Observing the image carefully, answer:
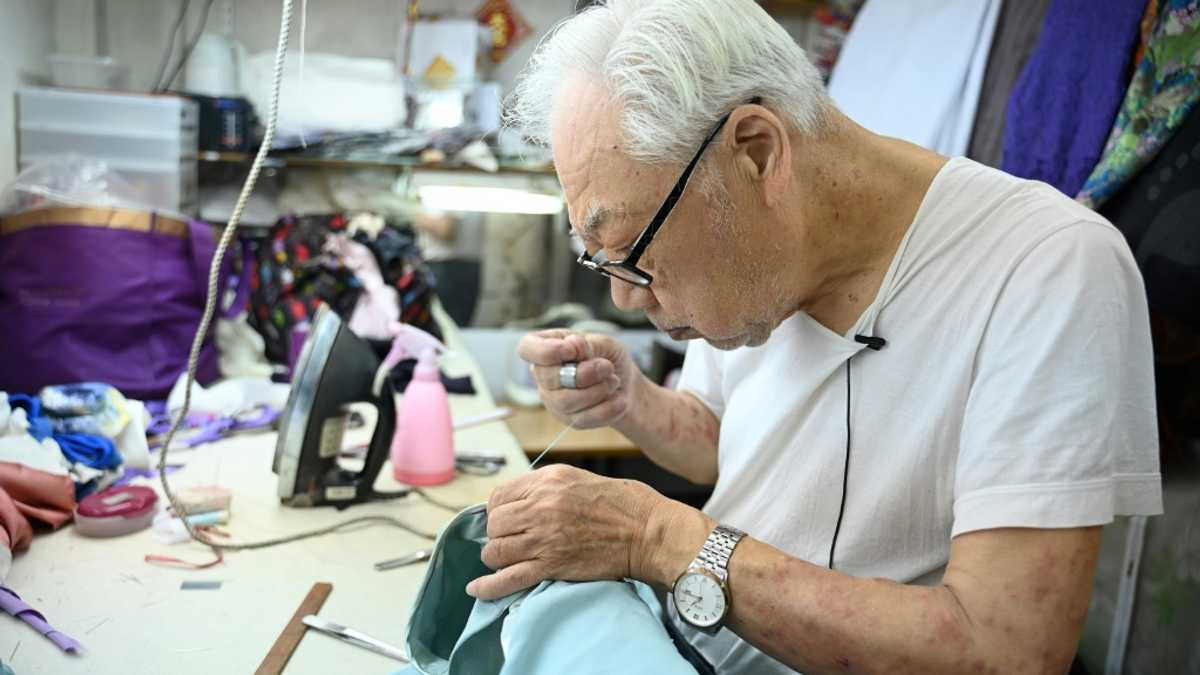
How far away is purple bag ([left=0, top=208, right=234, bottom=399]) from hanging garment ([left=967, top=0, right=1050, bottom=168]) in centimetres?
199

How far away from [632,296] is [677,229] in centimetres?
14

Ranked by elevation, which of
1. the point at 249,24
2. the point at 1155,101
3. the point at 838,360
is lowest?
the point at 838,360

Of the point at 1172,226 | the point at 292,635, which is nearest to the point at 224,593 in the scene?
the point at 292,635

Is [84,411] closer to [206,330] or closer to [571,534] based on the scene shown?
[206,330]

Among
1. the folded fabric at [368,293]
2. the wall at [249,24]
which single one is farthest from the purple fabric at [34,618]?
the wall at [249,24]

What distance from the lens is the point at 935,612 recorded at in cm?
84

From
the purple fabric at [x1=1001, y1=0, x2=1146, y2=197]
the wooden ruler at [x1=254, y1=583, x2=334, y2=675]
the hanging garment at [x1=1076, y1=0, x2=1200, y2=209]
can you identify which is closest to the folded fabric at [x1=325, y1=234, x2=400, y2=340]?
the wooden ruler at [x1=254, y1=583, x2=334, y2=675]

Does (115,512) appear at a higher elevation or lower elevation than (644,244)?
lower

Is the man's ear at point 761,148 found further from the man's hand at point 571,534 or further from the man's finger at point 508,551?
the man's finger at point 508,551

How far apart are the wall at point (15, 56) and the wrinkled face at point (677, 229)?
1.81 metres

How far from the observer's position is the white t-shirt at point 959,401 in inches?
33.9

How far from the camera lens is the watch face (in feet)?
2.88

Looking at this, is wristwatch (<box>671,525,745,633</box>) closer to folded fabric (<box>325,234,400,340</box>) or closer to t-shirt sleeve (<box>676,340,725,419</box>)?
t-shirt sleeve (<box>676,340,725,419</box>)

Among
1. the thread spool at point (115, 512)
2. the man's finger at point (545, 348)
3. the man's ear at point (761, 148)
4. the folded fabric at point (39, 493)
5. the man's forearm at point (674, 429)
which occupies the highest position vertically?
the man's ear at point (761, 148)
